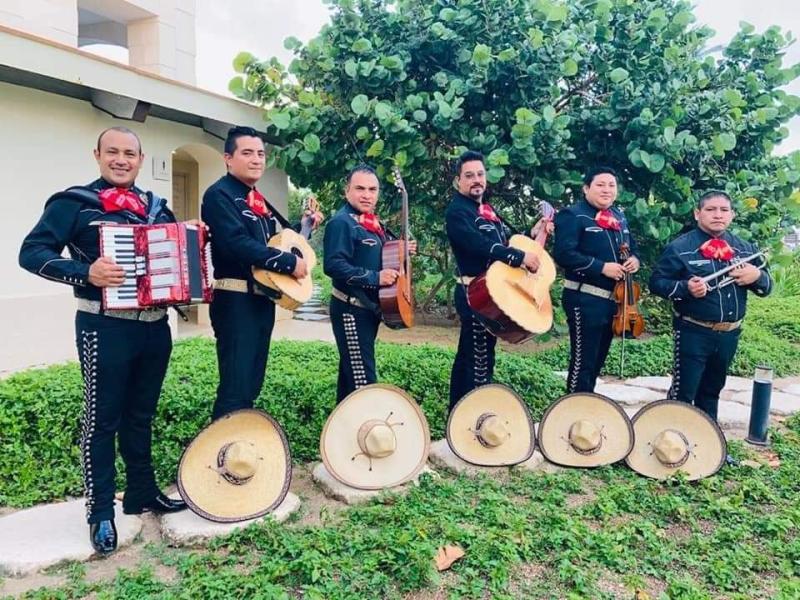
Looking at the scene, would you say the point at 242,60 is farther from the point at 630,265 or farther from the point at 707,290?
the point at 707,290

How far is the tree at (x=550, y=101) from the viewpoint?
21.4ft

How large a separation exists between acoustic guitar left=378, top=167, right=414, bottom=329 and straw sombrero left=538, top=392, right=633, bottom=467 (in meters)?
1.23

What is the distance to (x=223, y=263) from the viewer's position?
10.6 ft

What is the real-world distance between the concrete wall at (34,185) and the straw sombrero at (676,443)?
544cm

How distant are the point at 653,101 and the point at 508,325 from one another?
3.83 meters

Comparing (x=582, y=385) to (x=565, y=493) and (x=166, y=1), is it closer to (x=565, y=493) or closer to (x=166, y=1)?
(x=565, y=493)

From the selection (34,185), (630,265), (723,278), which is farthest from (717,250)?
(34,185)

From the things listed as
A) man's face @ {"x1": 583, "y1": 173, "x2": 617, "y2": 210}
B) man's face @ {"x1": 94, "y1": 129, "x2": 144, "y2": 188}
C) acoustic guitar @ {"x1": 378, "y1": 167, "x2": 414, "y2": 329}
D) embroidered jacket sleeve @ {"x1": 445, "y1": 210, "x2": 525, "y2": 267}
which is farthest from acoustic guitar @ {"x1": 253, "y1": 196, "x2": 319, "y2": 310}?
man's face @ {"x1": 583, "y1": 173, "x2": 617, "y2": 210}

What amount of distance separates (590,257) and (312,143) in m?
3.72

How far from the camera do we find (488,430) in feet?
13.1

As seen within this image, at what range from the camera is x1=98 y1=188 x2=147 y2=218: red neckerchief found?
2.78 meters

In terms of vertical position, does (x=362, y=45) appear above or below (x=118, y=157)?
above

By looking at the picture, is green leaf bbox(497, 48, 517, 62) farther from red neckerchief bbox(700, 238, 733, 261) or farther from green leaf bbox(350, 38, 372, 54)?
red neckerchief bbox(700, 238, 733, 261)

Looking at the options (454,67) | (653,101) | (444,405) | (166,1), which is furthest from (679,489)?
(166,1)
